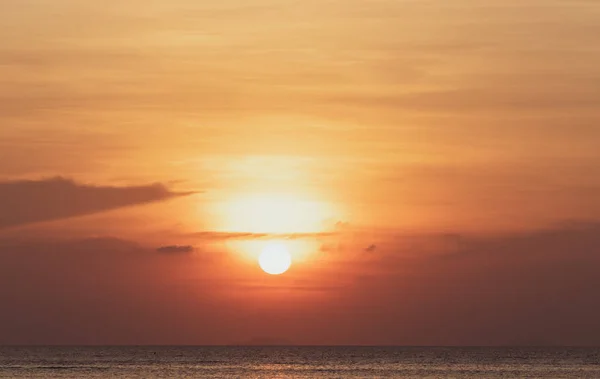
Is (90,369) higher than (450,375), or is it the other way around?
(90,369)

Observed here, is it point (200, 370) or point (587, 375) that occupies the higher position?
point (200, 370)

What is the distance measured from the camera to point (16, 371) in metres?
144

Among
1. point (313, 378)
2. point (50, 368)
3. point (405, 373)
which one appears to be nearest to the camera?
point (313, 378)

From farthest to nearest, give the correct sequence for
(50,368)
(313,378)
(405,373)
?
(50,368), (405,373), (313,378)

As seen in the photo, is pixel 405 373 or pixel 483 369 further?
pixel 483 369

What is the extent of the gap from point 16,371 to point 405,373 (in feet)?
167

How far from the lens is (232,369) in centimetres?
15912

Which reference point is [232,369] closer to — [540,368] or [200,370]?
[200,370]

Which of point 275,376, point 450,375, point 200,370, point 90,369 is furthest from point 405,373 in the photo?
point 90,369

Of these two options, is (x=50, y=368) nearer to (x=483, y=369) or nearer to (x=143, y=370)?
(x=143, y=370)

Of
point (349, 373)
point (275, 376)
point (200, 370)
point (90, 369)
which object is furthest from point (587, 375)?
point (90, 369)

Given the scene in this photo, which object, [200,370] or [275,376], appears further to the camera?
[200,370]

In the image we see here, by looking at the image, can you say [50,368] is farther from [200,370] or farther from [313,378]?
[313,378]

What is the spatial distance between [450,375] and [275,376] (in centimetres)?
2260
